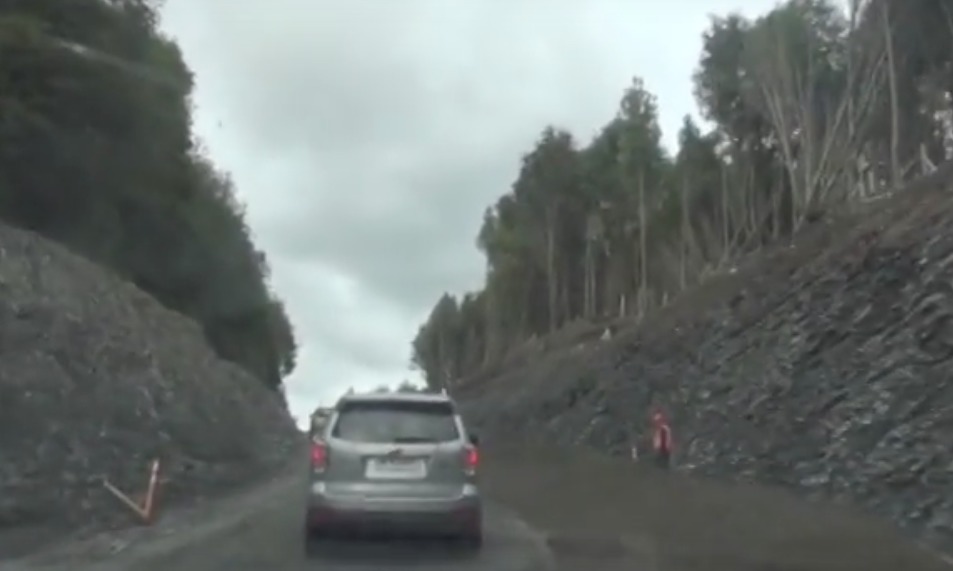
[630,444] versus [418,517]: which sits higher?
[630,444]

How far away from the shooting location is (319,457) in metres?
16.8

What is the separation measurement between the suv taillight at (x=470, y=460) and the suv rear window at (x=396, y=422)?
0.19m

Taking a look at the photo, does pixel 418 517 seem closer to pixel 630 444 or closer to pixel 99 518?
pixel 99 518

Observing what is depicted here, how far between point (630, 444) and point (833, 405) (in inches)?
677

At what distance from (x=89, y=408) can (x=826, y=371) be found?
1263 centimetres

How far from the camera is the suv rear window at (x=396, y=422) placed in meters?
16.8

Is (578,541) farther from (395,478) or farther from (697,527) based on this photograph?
(395,478)

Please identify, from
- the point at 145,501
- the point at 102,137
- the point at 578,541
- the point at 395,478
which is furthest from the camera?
the point at 102,137

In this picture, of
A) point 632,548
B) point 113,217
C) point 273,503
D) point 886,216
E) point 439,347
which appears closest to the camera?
point 632,548

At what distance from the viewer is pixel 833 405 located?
28.2 metres

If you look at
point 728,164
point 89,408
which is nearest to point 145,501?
point 89,408

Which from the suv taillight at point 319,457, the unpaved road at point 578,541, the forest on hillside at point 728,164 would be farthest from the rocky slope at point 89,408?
the forest on hillside at point 728,164

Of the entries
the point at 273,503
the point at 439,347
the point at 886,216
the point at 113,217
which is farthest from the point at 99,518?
the point at 439,347

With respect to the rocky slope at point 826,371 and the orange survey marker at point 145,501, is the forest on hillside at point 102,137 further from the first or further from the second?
the orange survey marker at point 145,501
